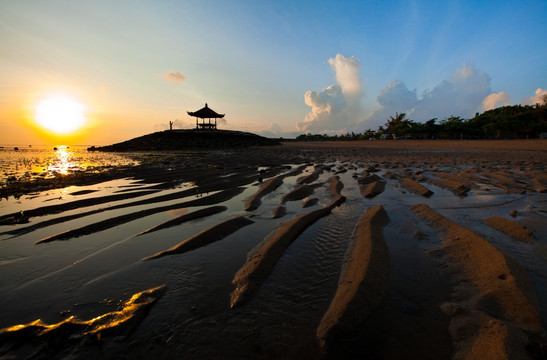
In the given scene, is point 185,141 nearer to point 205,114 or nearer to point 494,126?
point 205,114

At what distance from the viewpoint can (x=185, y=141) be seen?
123 feet

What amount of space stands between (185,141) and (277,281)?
3835cm

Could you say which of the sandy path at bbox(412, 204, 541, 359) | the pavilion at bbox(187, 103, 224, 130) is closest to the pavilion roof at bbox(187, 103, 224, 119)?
the pavilion at bbox(187, 103, 224, 130)

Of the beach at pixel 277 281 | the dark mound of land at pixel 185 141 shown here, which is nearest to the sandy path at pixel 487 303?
the beach at pixel 277 281

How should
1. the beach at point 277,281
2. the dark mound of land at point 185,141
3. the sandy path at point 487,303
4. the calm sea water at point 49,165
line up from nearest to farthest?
the sandy path at point 487,303
the beach at point 277,281
the calm sea water at point 49,165
the dark mound of land at point 185,141

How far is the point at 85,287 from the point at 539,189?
9623 millimetres

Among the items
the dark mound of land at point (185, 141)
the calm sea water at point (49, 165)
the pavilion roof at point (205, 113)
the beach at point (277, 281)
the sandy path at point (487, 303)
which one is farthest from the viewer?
the pavilion roof at point (205, 113)

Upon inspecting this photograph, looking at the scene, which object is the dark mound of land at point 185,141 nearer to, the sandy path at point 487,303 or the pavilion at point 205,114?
the pavilion at point 205,114

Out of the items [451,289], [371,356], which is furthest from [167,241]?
[451,289]

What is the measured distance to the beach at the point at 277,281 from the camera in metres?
1.65

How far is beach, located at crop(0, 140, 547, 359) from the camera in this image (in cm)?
165

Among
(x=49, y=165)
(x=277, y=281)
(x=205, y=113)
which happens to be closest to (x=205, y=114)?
(x=205, y=113)

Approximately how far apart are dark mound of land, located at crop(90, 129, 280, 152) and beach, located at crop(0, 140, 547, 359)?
32.8 metres

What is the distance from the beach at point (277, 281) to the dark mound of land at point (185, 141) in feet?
108
